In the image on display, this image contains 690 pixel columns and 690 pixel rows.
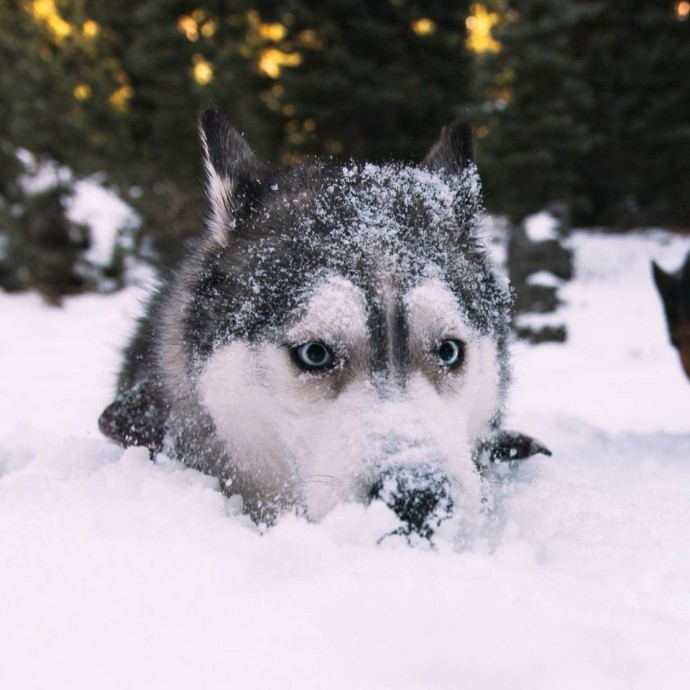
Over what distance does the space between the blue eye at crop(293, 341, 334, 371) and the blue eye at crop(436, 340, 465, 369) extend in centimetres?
38

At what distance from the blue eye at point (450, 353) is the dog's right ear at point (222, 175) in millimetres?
1011

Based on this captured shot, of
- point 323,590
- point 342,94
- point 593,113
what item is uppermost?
point 593,113

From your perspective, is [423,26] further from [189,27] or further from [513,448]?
[513,448]

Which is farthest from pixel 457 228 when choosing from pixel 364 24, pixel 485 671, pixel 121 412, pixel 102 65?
pixel 102 65

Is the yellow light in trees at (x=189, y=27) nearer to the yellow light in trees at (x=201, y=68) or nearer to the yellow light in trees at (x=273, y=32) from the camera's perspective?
the yellow light in trees at (x=201, y=68)

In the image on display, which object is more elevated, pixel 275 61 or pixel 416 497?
pixel 275 61

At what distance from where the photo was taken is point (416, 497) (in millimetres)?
1800

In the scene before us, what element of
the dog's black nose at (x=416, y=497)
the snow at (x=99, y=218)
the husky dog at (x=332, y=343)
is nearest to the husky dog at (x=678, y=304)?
the husky dog at (x=332, y=343)

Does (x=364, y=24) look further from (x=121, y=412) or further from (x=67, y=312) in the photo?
(x=121, y=412)

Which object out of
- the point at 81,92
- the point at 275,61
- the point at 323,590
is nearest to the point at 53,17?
the point at 81,92

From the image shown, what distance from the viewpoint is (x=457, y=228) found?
A: 286 cm

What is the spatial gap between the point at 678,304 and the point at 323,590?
10.8ft

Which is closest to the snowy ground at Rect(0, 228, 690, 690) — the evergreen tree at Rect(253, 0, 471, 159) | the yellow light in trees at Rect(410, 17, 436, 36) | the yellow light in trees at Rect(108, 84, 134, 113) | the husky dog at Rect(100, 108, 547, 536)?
the husky dog at Rect(100, 108, 547, 536)

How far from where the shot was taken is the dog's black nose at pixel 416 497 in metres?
1.80
